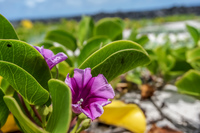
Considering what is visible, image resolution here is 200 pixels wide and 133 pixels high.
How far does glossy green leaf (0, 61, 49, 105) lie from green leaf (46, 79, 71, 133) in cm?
5

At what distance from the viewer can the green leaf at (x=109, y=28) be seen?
97 cm

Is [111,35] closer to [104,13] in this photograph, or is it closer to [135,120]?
[135,120]

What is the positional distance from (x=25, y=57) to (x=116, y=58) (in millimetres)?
174

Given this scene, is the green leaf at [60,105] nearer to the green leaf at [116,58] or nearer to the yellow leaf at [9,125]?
the green leaf at [116,58]

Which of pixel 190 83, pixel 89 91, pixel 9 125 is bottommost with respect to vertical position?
pixel 9 125

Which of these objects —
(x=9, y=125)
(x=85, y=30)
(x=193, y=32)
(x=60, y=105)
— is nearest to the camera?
(x=60, y=105)

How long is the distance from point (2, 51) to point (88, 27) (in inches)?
26.5

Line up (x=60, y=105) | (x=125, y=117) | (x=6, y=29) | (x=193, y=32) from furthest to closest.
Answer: (x=193, y=32)
(x=125, y=117)
(x=6, y=29)
(x=60, y=105)

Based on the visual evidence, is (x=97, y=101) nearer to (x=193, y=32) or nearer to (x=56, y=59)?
(x=56, y=59)

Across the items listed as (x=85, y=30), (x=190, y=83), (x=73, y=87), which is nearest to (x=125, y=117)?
(x=190, y=83)

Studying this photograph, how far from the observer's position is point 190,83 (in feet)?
2.88

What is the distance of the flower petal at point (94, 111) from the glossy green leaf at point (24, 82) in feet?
0.29

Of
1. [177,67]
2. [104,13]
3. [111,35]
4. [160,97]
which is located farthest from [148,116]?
[104,13]

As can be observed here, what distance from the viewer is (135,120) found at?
0.89 meters
